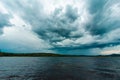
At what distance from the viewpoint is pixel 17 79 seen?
26.9 meters

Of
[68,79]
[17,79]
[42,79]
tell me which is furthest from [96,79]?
[17,79]

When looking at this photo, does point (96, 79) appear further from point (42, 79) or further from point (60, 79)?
point (42, 79)

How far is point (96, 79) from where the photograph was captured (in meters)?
27.7

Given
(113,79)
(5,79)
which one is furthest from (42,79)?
(113,79)

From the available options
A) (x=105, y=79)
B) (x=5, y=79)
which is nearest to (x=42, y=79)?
(x=5, y=79)

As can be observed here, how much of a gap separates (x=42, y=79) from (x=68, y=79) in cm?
626

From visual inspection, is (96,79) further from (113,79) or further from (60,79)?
(60,79)

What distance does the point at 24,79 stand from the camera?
26781 mm

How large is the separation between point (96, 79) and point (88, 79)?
201 cm

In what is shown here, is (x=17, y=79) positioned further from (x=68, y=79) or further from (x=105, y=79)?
(x=105, y=79)

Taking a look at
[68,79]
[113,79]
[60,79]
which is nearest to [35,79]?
[60,79]

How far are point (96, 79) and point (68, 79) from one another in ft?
22.3

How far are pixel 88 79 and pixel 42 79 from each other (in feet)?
36.3

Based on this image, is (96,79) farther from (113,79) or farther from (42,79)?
(42,79)
